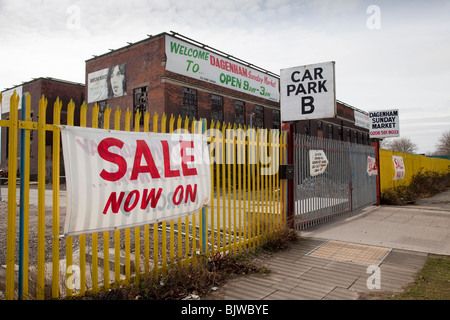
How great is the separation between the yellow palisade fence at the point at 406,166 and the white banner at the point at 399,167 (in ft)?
0.65

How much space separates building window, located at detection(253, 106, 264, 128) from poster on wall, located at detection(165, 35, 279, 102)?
1.16 meters

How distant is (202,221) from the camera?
453 cm

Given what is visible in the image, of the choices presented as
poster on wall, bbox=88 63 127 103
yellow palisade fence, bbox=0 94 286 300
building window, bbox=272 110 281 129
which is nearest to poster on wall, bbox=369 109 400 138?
yellow palisade fence, bbox=0 94 286 300

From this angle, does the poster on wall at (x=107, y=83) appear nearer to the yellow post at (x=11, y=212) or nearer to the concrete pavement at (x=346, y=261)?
the concrete pavement at (x=346, y=261)

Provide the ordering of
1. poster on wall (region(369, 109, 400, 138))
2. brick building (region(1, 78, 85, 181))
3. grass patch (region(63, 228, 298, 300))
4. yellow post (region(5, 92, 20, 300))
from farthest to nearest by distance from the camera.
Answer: brick building (region(1, 78, 85, 181)) < poster on wall (region(369, 109, 400, 138)) < grass patch (region(63, 228, 298, 300)) < yellow post (region(5, 92, 20, 300))

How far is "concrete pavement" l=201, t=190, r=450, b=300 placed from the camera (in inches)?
154

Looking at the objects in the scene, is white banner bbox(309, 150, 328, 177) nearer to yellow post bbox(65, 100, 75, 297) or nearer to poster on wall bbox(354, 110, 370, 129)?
yellow post bbox(65, 100, 75, 297)

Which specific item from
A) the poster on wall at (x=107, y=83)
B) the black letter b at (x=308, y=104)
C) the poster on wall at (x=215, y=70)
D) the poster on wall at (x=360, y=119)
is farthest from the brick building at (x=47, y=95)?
the poster on wall at (x=360, y=119)

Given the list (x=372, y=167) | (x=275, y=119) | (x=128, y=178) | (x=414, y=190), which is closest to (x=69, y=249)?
(x=128, y=178)

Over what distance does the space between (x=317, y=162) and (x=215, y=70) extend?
18.3 meters

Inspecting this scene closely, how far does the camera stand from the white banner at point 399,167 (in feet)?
49.0
